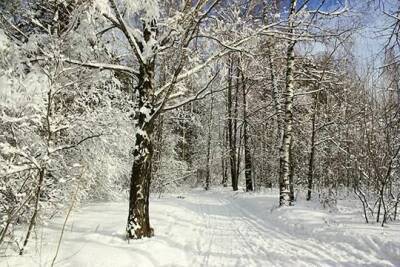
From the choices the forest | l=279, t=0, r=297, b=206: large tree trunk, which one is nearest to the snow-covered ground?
the forest

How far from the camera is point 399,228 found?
25.3ft

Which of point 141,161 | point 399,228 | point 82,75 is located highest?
point 82,75

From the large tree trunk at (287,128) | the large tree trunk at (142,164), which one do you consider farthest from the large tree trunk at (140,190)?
the large tree trunk at (287,128)

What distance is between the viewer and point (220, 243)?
25.8ft

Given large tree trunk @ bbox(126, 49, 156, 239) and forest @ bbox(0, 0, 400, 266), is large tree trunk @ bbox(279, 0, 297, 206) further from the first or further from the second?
large tree trunk @ bbox(126, 49, 156, 239)

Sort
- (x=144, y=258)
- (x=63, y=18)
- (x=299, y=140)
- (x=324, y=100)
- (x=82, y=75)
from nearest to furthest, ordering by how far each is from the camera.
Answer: (x=144, y=258) → (x=63, y=18) → (x=82, y=75) → (x=324, y=100) → (x=299, y=140)

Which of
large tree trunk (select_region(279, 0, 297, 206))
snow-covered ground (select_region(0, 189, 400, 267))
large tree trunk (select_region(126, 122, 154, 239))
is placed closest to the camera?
snow-covered ground (select_region(0, 189, 400, 267))

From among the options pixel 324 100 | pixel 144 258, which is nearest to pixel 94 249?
pixel 144 258

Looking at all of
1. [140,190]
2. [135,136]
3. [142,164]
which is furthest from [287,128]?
[140,190]

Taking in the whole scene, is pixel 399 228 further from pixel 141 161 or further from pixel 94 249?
pixel 94 249

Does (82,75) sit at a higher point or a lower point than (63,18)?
lower

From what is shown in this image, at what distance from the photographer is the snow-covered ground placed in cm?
618

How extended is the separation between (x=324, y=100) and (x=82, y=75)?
14.3m

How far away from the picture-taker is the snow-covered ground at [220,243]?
20.3ft
